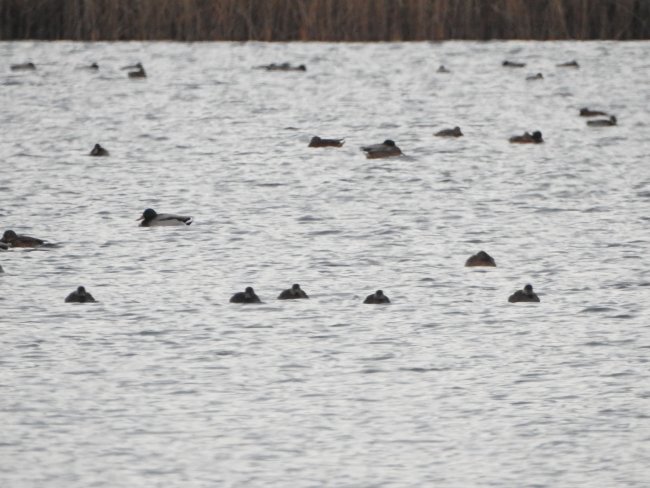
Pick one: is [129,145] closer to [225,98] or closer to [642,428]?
[225,98]

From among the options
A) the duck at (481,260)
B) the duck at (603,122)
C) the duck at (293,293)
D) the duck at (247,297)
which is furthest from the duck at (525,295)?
the duck at (603,122)

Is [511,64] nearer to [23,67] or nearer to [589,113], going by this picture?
[589,113]

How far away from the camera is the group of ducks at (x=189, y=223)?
A: 32.3ft

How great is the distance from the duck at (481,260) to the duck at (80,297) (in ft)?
8.47

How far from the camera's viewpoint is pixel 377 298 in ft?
32.4

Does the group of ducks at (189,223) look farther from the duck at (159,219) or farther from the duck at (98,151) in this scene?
the duck at (98,151)

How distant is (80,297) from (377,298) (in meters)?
1.74

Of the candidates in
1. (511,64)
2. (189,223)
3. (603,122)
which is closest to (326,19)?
(511,64)

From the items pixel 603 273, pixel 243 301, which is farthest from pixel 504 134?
pixel 243 301

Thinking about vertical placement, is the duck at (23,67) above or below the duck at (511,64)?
below

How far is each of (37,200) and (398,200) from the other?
9.83 feet

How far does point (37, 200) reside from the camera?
550 inches

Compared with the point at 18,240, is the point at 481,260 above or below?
above

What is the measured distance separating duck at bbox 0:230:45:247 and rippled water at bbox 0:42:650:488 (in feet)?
0.56
